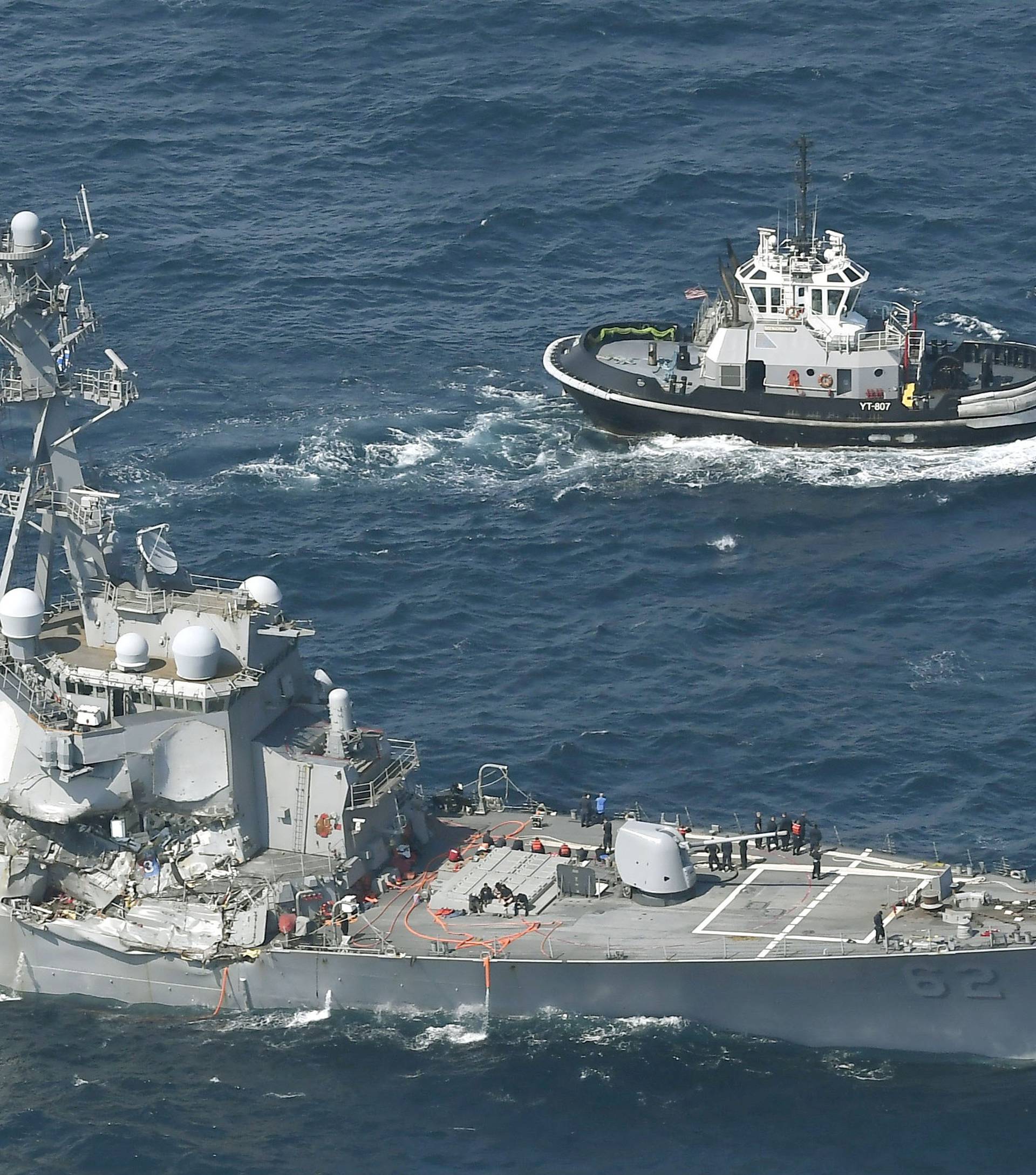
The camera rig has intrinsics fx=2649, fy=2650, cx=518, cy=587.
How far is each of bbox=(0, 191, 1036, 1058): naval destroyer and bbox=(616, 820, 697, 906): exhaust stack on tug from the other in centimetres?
7

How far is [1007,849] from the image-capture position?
74625 mm

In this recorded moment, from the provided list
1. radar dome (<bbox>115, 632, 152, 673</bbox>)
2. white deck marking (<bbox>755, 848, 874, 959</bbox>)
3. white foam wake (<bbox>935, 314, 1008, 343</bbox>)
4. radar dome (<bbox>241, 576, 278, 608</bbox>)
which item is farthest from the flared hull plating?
white foam wake (<bbox>935, 314, 1008, 343</bbox>)

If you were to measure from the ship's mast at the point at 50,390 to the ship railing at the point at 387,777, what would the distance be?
9.21 metres

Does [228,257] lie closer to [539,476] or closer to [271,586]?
[539,476]

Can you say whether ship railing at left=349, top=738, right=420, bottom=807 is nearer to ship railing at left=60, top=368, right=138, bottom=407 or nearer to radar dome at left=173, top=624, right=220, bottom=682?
radar dome at left=173, top=624, right=220, bottom=682

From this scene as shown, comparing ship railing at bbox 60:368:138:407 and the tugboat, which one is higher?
ship railing at bbox 60:368:138:407

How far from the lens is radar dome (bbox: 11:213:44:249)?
6888 cm

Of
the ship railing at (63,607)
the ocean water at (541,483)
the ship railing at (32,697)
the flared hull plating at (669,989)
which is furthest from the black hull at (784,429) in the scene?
the flared hull plating at (669,989)

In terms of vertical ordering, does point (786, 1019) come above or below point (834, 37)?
below

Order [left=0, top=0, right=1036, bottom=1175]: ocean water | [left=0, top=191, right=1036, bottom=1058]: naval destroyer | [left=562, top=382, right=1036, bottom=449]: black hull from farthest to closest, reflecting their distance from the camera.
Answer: [left=562, top=382, right=1036, bottom=449]: black hull < [left=0, top=191, right=1036, bottom=1058]: naval destroyer < [left=0, top=0, right=1036, bottom=1175]: ocean water

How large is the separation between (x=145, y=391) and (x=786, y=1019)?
4675 cm

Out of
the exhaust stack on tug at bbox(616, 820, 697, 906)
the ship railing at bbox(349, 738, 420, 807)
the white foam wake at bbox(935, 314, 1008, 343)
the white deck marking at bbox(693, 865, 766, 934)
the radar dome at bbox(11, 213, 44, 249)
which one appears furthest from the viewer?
the white foam wake at bbox(935, 314, 1008, 343)

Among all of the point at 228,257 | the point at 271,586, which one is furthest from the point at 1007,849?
the point at 228,257

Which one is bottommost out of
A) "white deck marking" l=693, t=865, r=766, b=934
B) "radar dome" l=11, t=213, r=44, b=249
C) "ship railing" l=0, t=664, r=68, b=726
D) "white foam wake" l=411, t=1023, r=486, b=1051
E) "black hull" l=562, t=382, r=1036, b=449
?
"white foam wake" l=411, t=1023, r=486, b=1051
